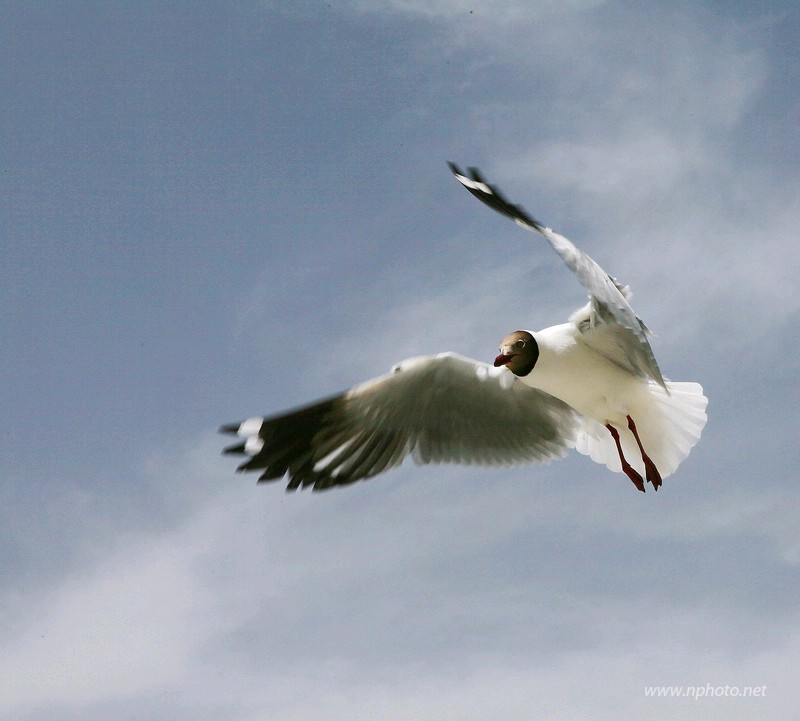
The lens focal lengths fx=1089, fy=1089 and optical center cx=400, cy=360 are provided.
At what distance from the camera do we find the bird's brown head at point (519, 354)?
429 cm

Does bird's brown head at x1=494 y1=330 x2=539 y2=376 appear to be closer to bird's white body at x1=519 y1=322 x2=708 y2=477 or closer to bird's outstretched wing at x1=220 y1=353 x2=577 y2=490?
bird's white body at x1=519 y1=322 x2=708 y2=477

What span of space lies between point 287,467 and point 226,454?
284mm

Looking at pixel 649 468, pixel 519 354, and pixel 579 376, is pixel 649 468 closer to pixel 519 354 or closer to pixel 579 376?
pixel 579 376

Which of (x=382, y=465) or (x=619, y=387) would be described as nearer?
(x=619, y=387)

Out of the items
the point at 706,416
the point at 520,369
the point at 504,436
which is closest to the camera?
the point at 520,369

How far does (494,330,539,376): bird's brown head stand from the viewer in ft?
14.1

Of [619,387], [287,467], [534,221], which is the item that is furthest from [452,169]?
[287,467]

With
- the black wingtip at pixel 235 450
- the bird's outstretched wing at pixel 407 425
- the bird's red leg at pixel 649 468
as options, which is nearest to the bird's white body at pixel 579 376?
the bird's red leg at pixel 649 468

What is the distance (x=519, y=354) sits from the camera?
429 centimetres

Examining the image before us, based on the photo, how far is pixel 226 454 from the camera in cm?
453

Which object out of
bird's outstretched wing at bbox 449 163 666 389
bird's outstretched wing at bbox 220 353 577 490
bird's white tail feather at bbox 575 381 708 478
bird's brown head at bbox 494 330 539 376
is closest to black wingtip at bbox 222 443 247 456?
bird's outstretched wing at bbox 220 353 577 490

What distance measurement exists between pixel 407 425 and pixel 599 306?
3.73 feet

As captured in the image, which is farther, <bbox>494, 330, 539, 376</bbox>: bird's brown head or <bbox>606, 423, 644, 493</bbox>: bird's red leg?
<bbox>606, 423, 644, 493</bbox>: bird's red leg

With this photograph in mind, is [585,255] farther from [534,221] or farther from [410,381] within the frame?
[410,381]
